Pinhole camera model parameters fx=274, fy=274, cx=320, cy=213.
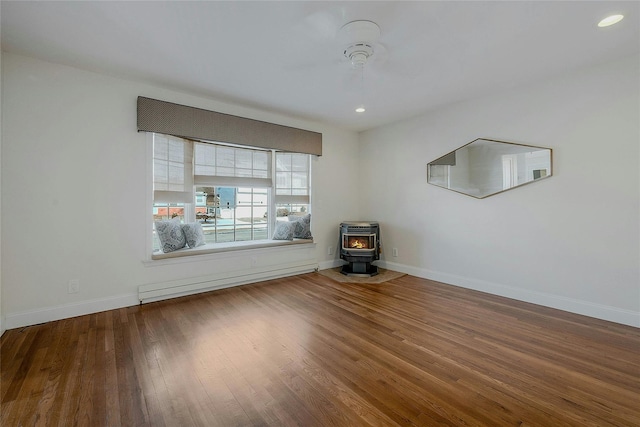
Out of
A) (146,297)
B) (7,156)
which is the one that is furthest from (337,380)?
(7,156)

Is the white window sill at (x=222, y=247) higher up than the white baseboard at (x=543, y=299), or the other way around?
the white window sill at (x=222, y=247)

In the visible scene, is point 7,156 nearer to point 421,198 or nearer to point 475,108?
point 421,198

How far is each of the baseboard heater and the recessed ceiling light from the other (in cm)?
419

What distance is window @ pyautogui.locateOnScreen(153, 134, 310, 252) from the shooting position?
3512mm

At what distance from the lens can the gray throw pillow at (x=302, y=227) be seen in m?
4.60

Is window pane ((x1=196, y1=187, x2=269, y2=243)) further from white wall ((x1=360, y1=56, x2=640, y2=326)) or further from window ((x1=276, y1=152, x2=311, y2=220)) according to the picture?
white wall ((x1=360, y1=56, x2=640, y2=326))

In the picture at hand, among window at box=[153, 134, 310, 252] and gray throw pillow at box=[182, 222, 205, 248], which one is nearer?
window at box=[153, 134, 310, 252]

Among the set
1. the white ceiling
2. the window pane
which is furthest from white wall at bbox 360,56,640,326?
the window pane

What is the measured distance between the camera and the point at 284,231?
4.50 m

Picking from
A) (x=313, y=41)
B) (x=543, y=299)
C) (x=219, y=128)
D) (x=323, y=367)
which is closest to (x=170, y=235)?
(x=219, y=128)

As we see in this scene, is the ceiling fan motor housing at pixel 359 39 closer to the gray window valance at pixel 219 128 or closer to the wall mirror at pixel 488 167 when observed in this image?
the gray window valance at pixel 219 128

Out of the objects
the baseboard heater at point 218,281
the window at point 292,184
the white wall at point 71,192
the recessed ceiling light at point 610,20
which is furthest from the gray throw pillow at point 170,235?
the recessed ceiling light at point 610,20

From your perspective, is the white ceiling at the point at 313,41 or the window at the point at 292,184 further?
the window at the point at 292,184

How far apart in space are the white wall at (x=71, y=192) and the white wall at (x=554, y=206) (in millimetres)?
3621
